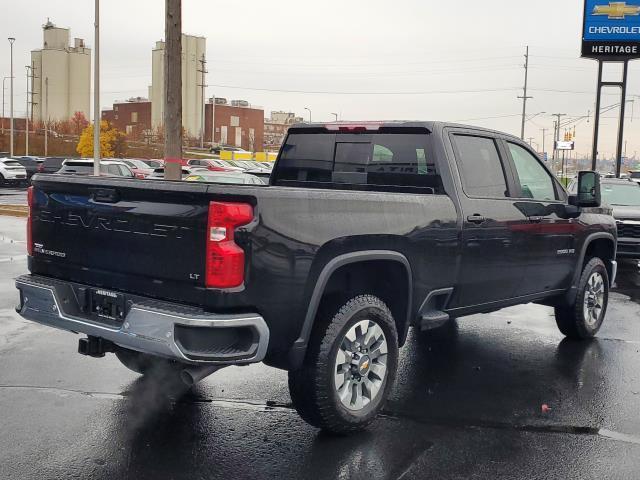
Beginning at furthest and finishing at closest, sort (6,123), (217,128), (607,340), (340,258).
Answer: (217,128), (6,123), (607,340), (340,258)

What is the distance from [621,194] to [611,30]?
14213mm

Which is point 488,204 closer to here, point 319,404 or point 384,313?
point 384,313

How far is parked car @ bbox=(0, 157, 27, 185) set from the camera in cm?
3709

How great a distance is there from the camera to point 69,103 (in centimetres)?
11300

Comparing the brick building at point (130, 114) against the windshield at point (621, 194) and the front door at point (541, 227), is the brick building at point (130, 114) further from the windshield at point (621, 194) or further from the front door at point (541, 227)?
the front door at point (541, 227)

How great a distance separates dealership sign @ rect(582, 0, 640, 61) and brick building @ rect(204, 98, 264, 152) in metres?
107

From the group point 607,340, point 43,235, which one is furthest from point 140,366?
point 607,340

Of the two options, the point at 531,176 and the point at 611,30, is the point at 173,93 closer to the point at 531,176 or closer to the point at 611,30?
the point at 531,176

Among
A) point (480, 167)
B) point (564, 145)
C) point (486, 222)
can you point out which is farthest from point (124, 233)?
point (564, 145)

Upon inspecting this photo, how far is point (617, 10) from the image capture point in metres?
25.9

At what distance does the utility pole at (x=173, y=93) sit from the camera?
13000mm

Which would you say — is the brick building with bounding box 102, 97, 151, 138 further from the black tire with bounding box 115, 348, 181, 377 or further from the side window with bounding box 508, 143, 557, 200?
the black tire with bounding box 115, 348, 181, 377

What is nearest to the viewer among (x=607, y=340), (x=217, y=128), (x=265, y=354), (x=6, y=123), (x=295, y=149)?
(x=265, y=354)

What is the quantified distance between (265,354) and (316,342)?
18.5 inches
